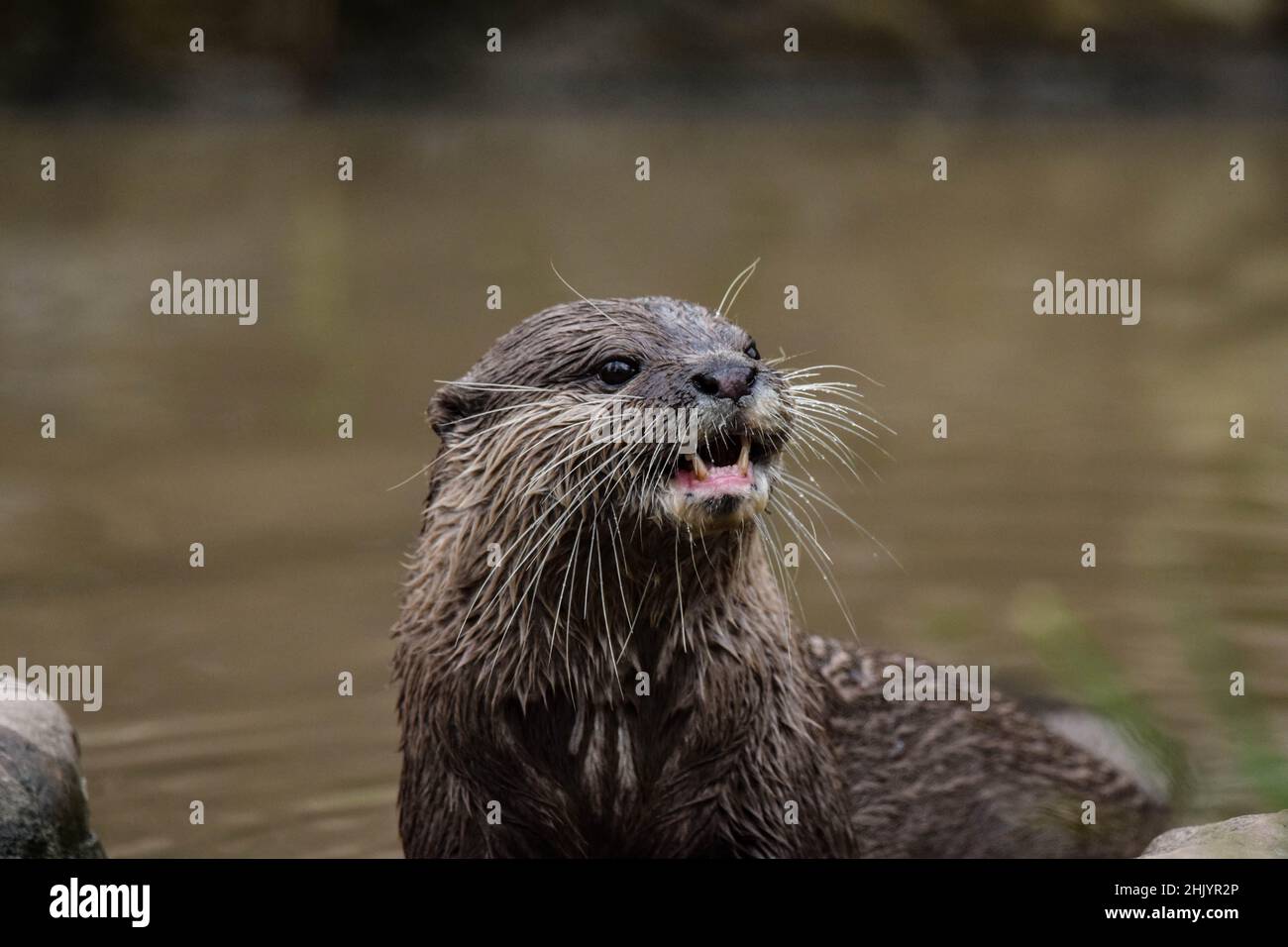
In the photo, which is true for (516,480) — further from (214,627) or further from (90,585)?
(90,585)

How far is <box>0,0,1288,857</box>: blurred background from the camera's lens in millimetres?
6910

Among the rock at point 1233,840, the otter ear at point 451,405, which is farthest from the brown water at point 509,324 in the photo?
the otter ear at point 451,405

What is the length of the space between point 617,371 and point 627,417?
0.69ft

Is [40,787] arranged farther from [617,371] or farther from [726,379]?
[726,379]

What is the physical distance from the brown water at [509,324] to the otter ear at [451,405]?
1.33m

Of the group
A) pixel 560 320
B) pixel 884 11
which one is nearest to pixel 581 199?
pixel 884 11

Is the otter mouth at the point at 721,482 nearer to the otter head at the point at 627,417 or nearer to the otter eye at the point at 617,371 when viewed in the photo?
the otter head at the point at 627,417

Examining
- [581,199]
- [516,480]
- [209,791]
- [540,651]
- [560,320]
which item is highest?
[581,199]

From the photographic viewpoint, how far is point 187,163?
18.9 meters

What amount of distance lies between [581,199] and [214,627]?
35.0ft

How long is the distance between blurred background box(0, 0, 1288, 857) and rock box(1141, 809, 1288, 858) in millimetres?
158

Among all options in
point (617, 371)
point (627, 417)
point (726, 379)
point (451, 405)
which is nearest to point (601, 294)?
point (451, 405)
